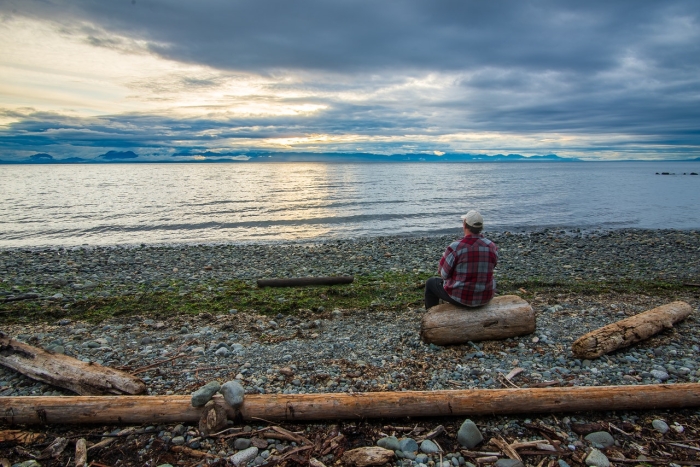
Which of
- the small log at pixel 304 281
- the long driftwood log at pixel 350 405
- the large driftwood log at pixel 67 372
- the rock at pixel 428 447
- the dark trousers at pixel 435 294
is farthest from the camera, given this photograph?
the small log at pixel 304 281

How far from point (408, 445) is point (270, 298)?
8.26 m

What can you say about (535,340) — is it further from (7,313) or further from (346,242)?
(346,242)

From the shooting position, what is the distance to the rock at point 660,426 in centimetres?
524

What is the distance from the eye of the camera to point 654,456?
15.9ft

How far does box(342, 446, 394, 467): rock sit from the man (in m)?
3.92

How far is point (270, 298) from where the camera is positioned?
41.5ft

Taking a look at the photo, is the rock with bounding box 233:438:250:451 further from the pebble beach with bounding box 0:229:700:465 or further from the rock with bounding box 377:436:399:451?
the rock with bounding box 377:436:399:451

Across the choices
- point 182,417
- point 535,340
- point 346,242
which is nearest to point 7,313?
point 182,417

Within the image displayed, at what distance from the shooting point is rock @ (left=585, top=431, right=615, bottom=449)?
5.05m

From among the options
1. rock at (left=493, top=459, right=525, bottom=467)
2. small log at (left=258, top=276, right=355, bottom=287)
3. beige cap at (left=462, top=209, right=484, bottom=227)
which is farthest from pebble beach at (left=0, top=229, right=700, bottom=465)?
beige cap at (left=462, top=209, right=484, bottom=227)

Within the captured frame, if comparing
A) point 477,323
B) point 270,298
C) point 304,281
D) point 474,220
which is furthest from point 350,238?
point 474,220

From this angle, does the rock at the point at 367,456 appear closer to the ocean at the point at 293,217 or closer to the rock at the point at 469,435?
the rock at the point at 469,435

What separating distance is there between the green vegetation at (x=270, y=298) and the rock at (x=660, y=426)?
6.58 m

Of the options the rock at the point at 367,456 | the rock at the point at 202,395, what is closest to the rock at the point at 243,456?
the rock at the point at 202,395
